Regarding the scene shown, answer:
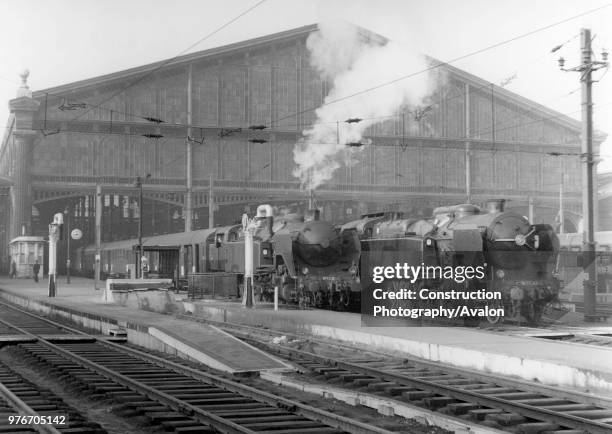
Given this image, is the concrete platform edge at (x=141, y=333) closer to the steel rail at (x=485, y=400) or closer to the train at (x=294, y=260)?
the steel rail at (x=485, y=400)

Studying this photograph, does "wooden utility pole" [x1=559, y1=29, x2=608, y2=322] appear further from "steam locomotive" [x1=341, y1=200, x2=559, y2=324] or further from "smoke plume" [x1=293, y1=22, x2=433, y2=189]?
"smoke plume" [x1=293, y1=22, x2=433, y2=189]

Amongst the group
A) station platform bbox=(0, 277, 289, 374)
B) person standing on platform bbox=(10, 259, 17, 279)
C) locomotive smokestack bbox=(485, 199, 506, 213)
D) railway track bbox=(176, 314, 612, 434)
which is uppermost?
locomotive smokestack bbox=(485, 199, 506, 213)

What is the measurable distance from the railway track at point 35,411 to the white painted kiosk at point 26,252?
4413 centimetres

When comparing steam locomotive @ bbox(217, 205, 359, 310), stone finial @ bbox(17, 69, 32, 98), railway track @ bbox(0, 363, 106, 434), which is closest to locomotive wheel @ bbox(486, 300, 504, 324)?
steam locomotive @ bbox(217, 205, 359, 310)

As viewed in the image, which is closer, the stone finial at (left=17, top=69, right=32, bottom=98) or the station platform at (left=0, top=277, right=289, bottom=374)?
the station platform at (left=0, top=277, right=289, bottom=374)

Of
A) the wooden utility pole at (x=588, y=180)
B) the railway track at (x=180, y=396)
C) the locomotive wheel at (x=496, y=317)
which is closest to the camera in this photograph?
the railway track at (x=180, y=396)

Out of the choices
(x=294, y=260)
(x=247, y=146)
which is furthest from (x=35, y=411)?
(x=247, y=146)

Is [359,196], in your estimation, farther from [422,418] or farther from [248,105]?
[422,418]

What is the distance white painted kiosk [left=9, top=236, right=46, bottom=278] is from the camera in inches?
2104

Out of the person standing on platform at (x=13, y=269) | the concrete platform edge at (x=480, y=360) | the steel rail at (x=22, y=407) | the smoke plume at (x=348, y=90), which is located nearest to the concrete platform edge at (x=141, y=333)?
the concrete platform edge at (x=480, y=360)

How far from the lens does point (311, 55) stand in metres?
57.8

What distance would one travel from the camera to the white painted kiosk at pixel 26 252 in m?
53.4

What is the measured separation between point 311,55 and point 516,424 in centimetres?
5100

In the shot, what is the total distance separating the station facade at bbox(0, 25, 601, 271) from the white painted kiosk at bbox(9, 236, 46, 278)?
2.67 feet
